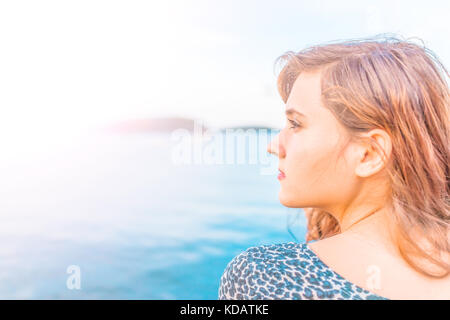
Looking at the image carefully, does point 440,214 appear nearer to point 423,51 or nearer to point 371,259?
point 371,259

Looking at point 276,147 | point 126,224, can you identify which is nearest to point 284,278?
point 276,147

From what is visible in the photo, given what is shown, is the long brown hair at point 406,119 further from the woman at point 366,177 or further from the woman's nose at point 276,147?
the woman's nose at point 276,147

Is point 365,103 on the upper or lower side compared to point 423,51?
lower

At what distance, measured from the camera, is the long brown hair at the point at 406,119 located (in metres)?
1.13

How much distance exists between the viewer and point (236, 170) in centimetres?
1622

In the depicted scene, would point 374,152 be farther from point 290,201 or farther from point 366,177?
point 290,201

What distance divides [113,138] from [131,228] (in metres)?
11.4

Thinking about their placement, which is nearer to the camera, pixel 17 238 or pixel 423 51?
pixel 423 51

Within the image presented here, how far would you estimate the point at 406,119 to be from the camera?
44.4 inches

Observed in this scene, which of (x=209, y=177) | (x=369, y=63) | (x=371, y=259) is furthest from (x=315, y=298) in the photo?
(x=209, y=177)

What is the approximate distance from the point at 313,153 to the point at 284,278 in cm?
35

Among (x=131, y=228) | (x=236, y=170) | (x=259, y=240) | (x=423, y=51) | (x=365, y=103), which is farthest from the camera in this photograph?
(x=236, y=170)
